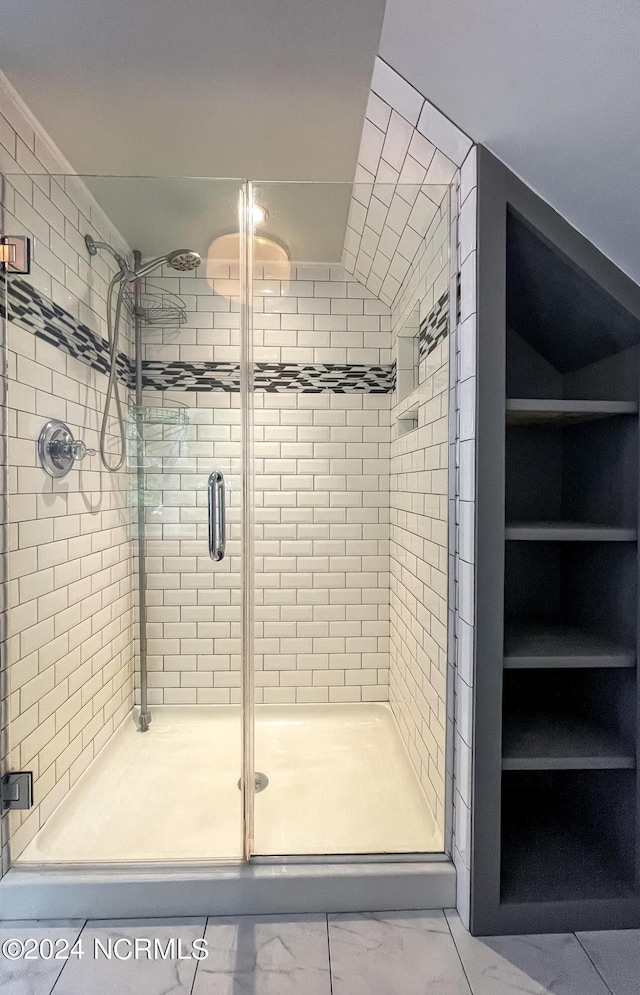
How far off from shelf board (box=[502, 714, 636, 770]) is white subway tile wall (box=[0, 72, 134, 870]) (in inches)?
49.1

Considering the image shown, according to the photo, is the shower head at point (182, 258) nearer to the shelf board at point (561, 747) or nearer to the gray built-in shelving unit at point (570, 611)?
the gray built-in shelving unit at point (570, 611)

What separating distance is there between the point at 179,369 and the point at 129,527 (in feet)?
1.78

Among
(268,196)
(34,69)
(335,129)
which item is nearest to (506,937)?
(268,196)

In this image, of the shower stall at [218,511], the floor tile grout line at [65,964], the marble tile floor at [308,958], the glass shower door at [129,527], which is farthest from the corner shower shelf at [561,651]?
the floor tile grout line at [65,964]

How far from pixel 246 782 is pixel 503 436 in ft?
4.15

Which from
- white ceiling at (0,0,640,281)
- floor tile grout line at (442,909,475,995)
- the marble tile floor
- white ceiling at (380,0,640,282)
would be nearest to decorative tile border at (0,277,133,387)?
white ceiling at (0,0,640,281)

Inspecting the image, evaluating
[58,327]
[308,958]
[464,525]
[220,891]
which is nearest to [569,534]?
[464,525]

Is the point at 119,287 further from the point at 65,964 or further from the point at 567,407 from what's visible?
the point at 65,964

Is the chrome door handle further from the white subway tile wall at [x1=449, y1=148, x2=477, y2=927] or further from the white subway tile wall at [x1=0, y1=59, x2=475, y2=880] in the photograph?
the white subway tile wall at [x1=449, y1=148, x2=477, y2=927]

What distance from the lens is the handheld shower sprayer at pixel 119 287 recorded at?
64.6 inches

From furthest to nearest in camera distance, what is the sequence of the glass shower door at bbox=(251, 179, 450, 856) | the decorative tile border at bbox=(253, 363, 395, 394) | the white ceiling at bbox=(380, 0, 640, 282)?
the decorative tile border at bbox=(253, 363, 395, 394) → the glass shower door at bbox=(251, 179, 450, 856) → the white ceiling at bbox=(380, 0, 640, 282)

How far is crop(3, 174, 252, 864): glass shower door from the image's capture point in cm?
150

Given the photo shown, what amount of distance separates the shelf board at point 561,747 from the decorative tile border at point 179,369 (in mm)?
1167

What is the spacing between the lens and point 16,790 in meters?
1.44
